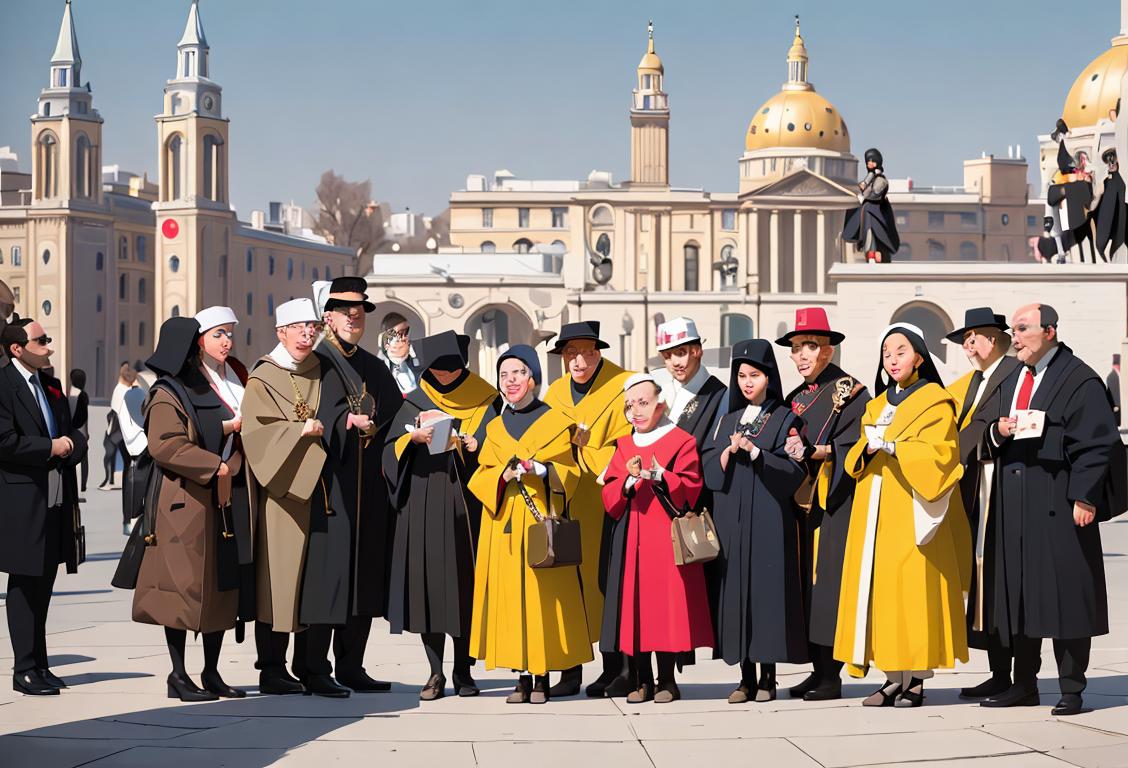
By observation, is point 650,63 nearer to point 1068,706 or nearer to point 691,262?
point 691,262

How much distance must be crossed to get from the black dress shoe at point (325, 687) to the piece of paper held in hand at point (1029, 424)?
3565 millimetres

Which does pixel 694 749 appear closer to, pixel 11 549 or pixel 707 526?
pixel 707 526

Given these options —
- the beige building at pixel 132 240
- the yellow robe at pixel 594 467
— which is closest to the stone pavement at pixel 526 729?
the yellow robe at pixel 594 467

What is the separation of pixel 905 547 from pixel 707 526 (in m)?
0.97

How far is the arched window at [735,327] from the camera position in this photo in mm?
67906

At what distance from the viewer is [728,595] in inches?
316

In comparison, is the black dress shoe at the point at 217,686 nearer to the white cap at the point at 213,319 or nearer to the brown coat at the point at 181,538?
the brown coat at the point at 181,538

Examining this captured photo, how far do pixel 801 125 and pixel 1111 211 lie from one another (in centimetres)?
6674

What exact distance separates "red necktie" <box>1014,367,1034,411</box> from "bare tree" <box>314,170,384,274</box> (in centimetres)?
8379

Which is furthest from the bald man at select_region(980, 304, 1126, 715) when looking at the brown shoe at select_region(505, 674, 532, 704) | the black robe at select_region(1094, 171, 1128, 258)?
the black robe at select_region(1094, 171, 1128, 258)

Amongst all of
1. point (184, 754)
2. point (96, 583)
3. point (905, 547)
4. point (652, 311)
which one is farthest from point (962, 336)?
point (652, 311)

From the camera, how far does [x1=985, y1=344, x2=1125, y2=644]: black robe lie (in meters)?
7.86

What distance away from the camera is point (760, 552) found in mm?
8078

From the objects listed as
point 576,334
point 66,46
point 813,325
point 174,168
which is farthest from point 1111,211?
point 174,168
